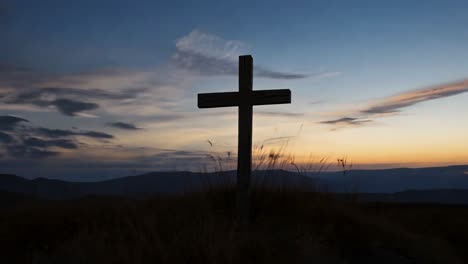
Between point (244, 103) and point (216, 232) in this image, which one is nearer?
point (216, 232)

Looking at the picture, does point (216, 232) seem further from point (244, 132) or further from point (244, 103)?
point (244, 103)

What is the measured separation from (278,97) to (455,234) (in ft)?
15.1

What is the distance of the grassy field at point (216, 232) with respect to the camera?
189 inches

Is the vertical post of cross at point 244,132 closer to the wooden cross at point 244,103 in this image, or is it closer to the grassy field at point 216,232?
the wooden cross at point 244,103

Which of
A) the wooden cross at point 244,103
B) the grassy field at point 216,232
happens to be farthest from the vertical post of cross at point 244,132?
the grassy field at point 216,232

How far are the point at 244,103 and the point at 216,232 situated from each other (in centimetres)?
293

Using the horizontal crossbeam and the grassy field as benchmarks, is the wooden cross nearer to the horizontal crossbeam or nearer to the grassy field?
the horizontal crossbeam

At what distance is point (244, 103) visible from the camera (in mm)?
7555

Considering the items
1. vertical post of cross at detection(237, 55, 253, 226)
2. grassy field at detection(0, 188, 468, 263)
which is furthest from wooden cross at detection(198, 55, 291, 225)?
grassy field at detection(0, 188, 468, 263)

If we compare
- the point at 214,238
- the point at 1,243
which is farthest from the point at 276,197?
the point at 1,243

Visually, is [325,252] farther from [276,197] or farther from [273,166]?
[273,166]

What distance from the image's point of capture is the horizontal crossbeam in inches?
286

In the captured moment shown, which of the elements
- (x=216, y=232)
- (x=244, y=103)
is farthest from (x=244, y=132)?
(x=216, y=232)

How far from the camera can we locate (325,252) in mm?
5336
